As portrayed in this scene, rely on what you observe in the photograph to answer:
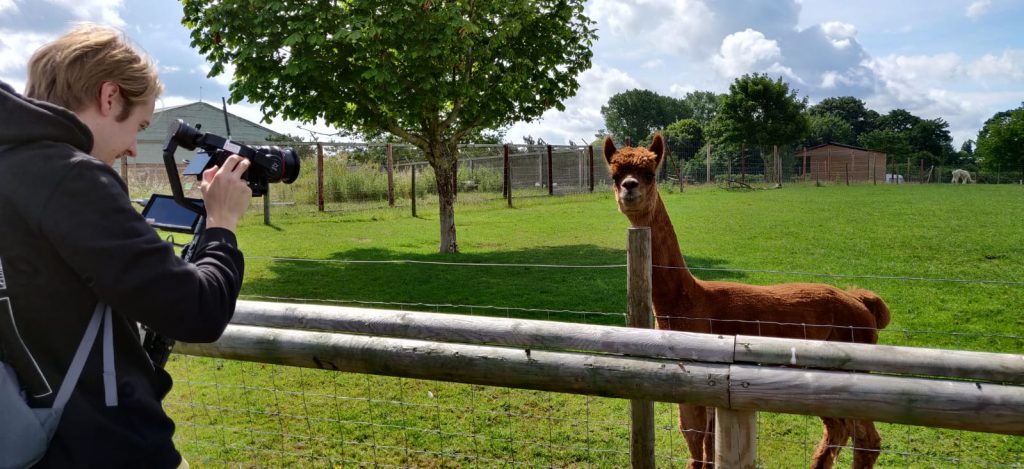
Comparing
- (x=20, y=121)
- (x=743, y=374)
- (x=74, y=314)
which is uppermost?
(x=20, y=121)

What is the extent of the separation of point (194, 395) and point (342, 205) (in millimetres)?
15792

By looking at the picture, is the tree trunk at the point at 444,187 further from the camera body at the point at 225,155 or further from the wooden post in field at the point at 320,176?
the camera body at the point at 225,155

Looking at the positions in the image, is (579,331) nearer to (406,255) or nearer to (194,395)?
(194,395)

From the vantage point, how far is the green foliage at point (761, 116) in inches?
1674

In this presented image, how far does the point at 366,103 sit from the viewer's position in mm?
11711

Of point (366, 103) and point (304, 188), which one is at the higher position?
point (366, 103)

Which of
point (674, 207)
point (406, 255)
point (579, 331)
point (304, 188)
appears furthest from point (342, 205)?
point (579, 331)

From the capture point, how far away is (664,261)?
13.1 feet

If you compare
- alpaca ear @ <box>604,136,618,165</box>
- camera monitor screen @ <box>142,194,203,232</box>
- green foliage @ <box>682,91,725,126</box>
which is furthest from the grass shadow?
green foliage @ <box>682,91,725,126</box>

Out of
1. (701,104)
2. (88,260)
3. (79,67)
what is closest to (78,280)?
(88,260)

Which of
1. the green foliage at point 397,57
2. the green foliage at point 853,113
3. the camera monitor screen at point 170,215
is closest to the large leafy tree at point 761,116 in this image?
the green foliage at point 397,57

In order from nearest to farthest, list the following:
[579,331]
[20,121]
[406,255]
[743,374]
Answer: [20,121] → [743,374] → [579,331] → [406,255]

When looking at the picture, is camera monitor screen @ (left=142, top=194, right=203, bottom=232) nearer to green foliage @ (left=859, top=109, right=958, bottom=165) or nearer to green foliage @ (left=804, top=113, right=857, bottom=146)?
green foliage @ (left=859, top=109, right=958, bottom=165)

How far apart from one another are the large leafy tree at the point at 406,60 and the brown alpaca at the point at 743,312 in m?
7.21
